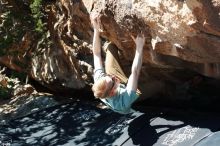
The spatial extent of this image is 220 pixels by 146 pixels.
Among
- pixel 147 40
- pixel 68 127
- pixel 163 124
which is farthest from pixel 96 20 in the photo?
pixel 68 127

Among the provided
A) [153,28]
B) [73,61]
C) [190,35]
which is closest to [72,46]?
[73,61]

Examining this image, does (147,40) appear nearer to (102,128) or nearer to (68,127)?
(102,128)

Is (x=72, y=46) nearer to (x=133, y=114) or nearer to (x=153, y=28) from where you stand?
(x=133, y=114)

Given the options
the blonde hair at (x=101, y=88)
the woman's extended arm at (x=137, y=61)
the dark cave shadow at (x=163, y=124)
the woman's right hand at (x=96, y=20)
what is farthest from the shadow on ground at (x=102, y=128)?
the woman's right hand at (x=96, y=20)

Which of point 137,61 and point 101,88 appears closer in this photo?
point 101,88

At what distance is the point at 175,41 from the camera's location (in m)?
4.16

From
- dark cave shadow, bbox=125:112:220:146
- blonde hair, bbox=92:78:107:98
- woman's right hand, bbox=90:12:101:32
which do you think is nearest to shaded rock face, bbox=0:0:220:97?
woman's right hand, bbox=90:12:101:32

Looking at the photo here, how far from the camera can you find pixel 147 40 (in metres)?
4.51

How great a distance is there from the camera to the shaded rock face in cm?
394

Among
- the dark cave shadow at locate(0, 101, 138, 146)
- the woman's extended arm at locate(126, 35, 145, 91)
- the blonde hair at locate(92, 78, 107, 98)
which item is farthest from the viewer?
the dark cave shadow at locate(0, 101, 138, 146)

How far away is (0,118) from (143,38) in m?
2.72

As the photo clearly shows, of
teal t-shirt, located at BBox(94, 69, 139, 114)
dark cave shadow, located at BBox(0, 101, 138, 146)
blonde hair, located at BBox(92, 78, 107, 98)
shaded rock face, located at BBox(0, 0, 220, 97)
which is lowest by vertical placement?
dark cave shadow, located at BBox(0, 101, 138, 146)

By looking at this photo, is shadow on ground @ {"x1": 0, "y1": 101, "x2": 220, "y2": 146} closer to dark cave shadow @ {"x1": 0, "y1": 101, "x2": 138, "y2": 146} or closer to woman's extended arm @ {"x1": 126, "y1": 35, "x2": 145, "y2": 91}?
dark cave shadow @ {"x1": 0, "y1": 101, "x2": 138, "y2": 146}

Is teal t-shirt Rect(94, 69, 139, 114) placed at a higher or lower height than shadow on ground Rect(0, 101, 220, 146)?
higher
